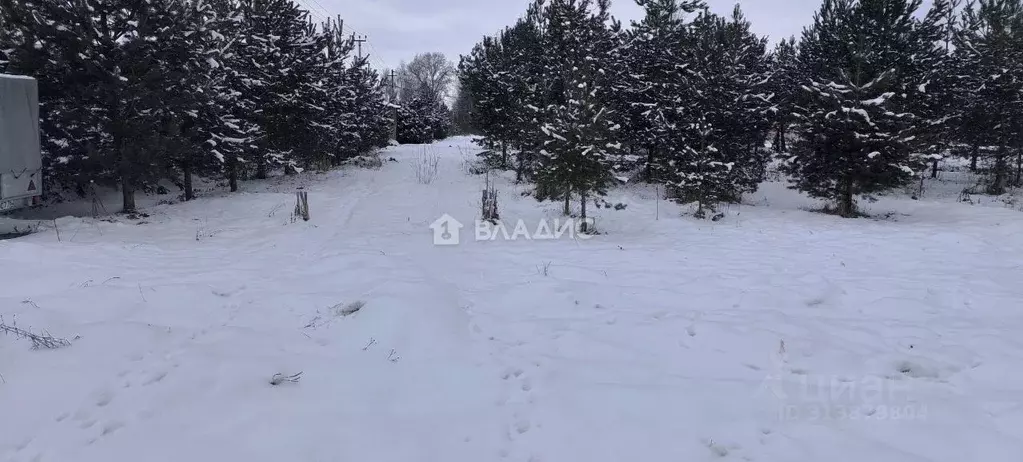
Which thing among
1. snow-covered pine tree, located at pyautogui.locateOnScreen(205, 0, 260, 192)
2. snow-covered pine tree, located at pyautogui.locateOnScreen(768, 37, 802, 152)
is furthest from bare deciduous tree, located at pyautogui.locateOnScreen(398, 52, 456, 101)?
snow-covered pine tree, located at pyautogui.locateOnScreen(205, 0, 260, 192)

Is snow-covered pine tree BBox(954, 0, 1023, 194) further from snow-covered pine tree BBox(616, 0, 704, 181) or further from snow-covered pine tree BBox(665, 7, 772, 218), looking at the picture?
snow-covered pine tree BBox(616, 0, 704, 181)

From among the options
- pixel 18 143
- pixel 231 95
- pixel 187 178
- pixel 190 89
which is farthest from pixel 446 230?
pixel 187 178

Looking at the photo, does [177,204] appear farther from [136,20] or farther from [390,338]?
[390,338]

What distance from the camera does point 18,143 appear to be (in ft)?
29.6

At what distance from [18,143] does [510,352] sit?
10173 millimetres

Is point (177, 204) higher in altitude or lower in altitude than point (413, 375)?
higher

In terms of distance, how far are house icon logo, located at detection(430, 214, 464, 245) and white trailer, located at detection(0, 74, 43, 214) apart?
7.46 meters

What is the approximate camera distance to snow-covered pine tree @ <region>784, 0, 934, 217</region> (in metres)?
13.3

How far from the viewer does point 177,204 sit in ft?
45.3

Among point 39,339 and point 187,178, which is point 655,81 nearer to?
point 187,178

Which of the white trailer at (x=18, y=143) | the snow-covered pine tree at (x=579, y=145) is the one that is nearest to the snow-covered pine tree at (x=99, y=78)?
the white trailer at (x=18, y=143)

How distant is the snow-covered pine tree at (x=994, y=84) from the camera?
18.7m

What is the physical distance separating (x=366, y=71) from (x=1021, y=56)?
3030 centimetres

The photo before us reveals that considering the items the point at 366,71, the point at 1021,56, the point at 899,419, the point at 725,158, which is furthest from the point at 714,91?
the point at 366,71
